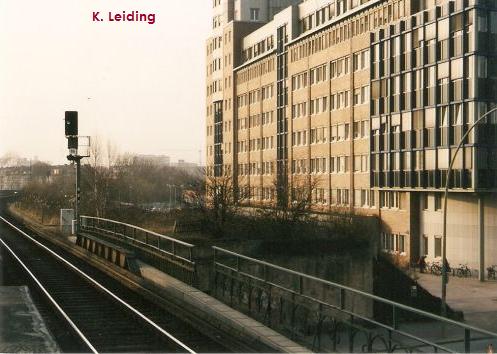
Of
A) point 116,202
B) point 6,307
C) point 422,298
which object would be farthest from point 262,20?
point 6,307

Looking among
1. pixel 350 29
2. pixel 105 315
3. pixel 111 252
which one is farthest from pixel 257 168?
pixel 105 315

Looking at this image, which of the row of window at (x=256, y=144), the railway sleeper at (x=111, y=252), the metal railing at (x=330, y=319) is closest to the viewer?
the metal railing at (x=330, y=319)

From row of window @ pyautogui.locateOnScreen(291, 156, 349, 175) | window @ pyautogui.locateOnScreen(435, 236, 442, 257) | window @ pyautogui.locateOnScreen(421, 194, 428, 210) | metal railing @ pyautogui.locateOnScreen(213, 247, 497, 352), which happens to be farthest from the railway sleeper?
row of window @ pyautogui.locateOnScreen(291, 156, 349, 175)

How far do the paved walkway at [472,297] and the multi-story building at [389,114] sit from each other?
1885 mm

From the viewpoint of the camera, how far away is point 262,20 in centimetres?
9481

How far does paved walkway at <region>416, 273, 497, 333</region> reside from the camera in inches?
1500

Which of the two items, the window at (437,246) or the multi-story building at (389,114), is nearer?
the multi-story building at (389,114)

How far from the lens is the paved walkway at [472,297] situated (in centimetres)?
3809

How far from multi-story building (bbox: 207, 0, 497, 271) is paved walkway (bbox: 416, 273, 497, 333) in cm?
189

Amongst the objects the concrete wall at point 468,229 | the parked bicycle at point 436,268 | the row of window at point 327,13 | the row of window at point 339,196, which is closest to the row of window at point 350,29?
the row of window at point 327,13

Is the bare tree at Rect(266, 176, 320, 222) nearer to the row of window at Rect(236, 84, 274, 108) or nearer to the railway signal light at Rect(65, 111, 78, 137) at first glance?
the railway signal light at Rect(65, 111, 78, 137)

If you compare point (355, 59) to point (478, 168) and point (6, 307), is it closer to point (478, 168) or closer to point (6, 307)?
point (478, 168)

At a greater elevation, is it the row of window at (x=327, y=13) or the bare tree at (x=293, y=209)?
the row of window at (x=327, y=13)

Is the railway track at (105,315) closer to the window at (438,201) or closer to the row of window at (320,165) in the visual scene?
the window at (438,201)
